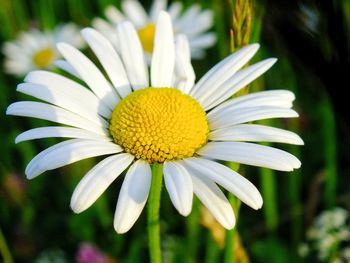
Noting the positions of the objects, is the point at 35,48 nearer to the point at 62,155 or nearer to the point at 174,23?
the point at 174,23

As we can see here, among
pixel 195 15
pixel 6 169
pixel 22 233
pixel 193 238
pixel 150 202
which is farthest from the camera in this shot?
pixel 195 15

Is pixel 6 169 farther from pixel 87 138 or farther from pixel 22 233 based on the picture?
pixel 87 138

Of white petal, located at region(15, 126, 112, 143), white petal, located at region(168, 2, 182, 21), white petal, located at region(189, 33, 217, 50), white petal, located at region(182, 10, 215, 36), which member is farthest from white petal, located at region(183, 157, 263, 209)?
white petal, located at region(168, 2, 182, 21)

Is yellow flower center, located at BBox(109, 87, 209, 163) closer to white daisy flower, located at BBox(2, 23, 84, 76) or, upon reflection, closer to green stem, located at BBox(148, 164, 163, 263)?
green stem, located at BBox(148, 164, 163, 263)

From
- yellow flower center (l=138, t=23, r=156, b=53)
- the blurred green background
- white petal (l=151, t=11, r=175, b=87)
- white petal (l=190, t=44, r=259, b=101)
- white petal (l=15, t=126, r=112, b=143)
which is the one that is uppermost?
yellow flower center (l=138, t=23, r=156, b=53)

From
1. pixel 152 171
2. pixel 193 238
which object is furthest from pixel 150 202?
pixel 193 238

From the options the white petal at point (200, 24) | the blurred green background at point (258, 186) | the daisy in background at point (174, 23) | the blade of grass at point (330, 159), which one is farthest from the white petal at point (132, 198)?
the white petal at point (200, 24)

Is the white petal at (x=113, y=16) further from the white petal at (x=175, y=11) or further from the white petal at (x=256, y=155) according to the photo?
the white petal at (x=256, y=155)
